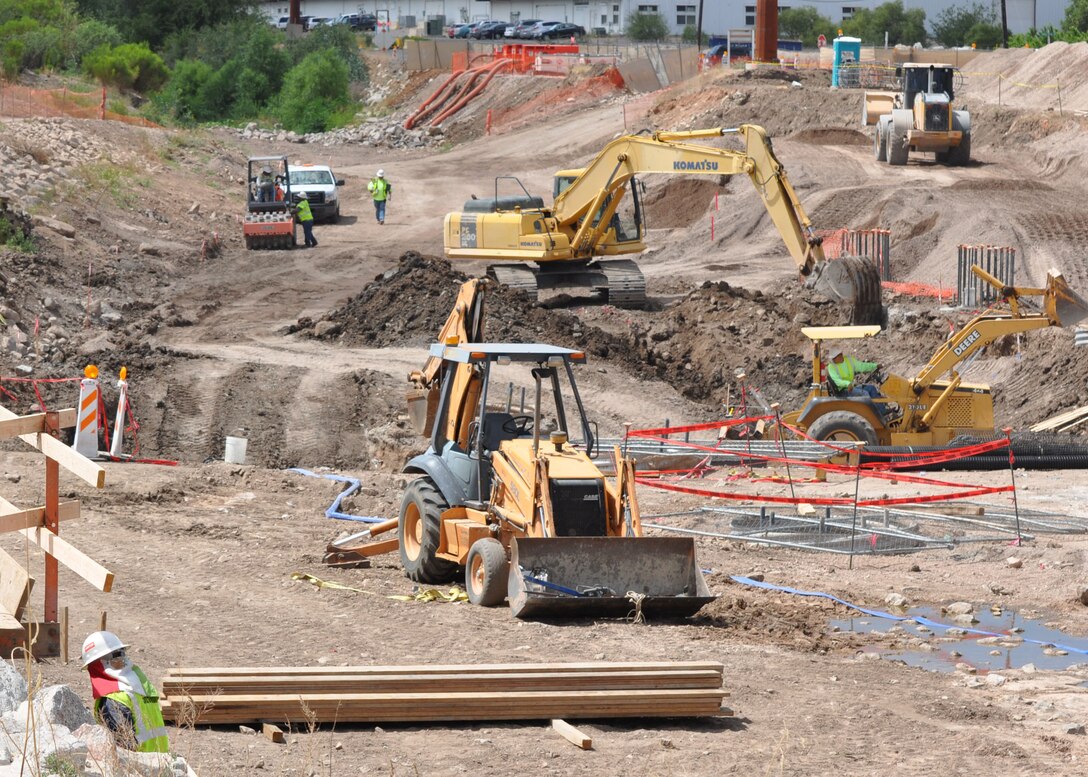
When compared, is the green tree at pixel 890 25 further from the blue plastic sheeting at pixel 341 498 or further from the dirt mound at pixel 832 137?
the blue plastic sheeting at pixel 341 498

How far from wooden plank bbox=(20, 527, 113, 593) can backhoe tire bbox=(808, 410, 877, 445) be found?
1150cm

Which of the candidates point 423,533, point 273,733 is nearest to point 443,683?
point 273,733

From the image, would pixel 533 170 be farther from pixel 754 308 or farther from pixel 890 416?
pixel 890 416

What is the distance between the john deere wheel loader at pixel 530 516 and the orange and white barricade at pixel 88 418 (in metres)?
6.09

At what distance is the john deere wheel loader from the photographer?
412 inches

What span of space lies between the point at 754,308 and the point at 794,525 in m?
11.4

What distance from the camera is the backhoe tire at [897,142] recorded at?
131 ft

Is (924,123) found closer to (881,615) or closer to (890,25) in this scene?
(881,615)

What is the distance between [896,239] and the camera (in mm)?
32281

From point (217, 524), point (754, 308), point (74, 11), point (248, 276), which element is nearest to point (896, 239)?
point (754, 308)

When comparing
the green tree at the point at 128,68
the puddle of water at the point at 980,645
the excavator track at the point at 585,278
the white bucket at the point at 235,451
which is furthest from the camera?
the green tree at the point at 128,68

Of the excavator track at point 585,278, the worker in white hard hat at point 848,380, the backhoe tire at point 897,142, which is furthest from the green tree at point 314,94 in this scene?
the worker in white hard hat at point 848,380

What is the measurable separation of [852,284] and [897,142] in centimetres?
1746

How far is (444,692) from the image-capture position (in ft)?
26.4
